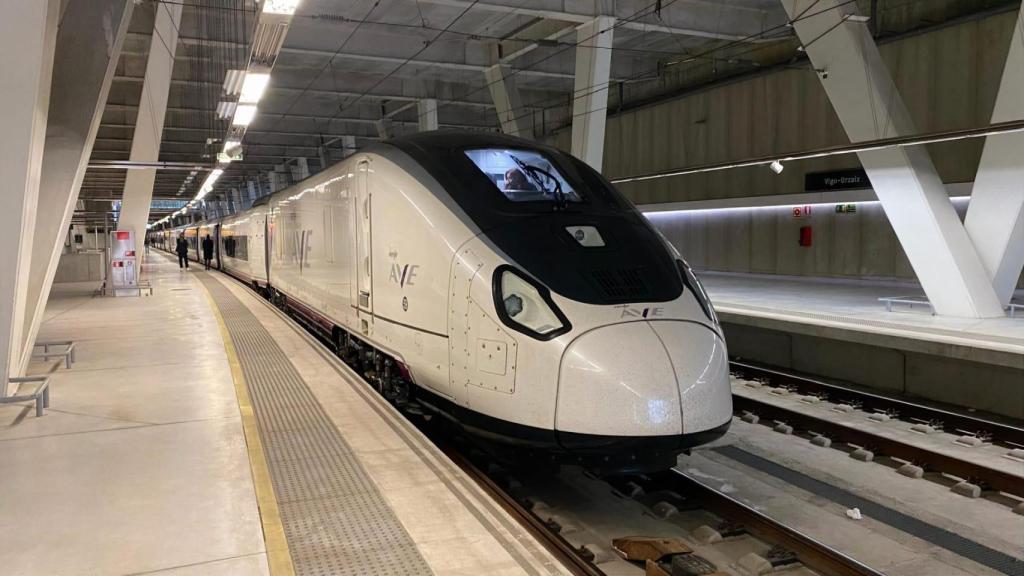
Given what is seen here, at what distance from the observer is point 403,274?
6.21 m

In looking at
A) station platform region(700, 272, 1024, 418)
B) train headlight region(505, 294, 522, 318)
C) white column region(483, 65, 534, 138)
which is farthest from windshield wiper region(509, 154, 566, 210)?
white column region(483, 65, 534, 138)

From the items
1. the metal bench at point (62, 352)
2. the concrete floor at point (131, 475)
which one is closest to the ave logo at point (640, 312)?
the concrete floor at point (131, 475)

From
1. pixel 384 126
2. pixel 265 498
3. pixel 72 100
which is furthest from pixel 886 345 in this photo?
pixel 384 126

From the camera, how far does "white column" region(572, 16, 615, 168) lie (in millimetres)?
15039

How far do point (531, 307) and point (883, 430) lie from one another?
5400 mm

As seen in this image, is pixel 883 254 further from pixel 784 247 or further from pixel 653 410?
pixel 653 410

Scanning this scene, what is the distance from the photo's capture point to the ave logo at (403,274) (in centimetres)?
600

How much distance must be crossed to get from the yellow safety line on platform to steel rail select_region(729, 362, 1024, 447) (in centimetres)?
713

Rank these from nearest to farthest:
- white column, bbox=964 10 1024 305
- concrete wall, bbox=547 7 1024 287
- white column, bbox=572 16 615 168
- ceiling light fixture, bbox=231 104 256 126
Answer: white column, bbox=964 10 1024 305
ceiling light fixture, bbox=231 104 256 126
concrete wall, bbox=547 7 1024 287
white column, bbox=572 16 615 168

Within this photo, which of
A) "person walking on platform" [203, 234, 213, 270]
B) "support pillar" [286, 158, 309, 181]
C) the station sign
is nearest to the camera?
the station sign

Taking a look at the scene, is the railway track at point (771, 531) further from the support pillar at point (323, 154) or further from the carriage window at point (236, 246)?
the support pillar at point (323, 154)

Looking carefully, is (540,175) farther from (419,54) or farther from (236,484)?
(419,54)

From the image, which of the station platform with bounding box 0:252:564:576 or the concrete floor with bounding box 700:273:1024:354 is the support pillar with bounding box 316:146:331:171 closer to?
the concrete floor with bounding box 700:273:1024:354

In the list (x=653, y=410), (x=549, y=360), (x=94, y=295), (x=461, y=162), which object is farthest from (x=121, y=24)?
(x=94, y=295)
